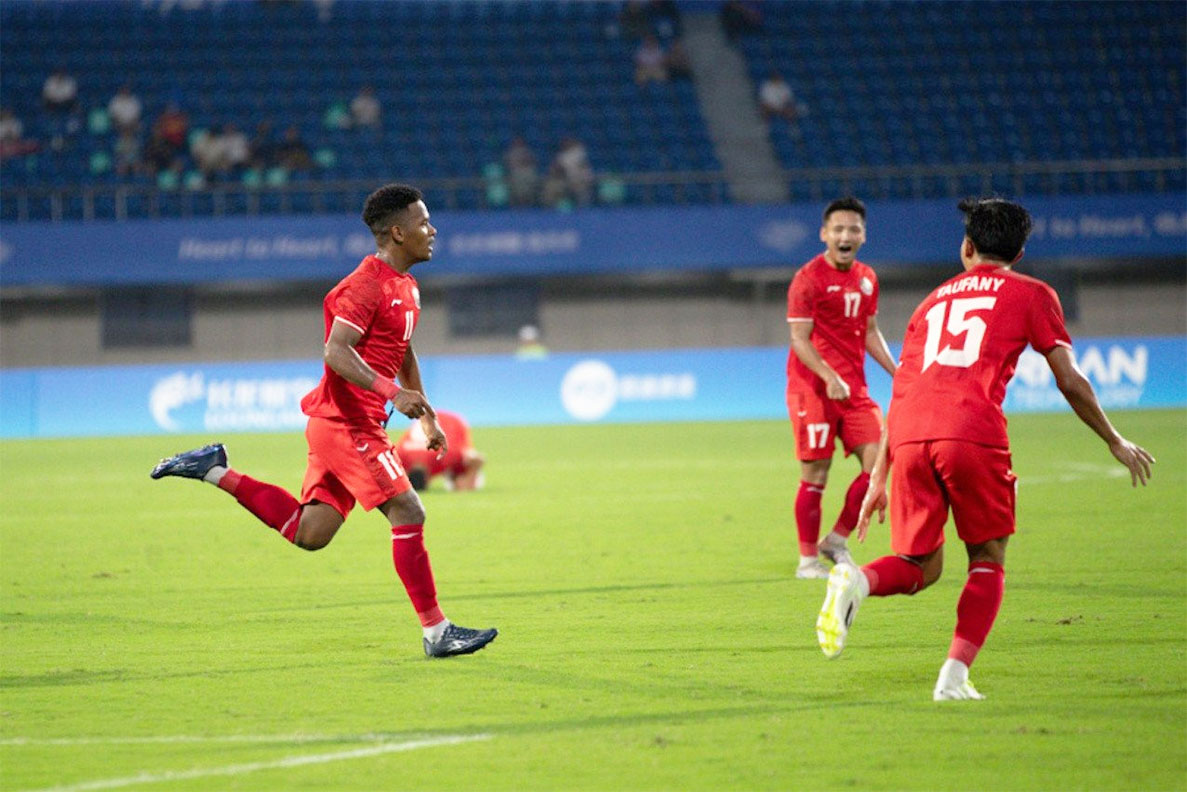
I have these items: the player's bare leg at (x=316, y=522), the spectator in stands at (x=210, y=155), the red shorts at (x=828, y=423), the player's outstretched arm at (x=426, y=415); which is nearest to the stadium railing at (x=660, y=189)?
the spectator in stands at (x=210, y=155)

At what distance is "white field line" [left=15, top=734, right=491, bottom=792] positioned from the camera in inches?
188

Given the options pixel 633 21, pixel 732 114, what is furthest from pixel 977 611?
pixel 633 21

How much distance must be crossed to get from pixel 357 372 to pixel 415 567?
0.90 m

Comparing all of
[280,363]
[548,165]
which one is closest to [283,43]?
[548,165]

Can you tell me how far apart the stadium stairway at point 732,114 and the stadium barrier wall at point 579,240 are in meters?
1.32

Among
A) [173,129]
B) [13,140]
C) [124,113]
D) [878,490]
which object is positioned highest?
[124,113]

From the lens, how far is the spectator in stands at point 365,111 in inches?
1268

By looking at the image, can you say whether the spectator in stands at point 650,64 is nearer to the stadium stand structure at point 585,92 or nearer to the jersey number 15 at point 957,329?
the stadium stand structure at point 585,92

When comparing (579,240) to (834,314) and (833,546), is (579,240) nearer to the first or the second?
(834,314)

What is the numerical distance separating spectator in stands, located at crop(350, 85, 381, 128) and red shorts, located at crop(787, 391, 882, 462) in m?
23.7

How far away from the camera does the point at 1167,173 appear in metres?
31.7

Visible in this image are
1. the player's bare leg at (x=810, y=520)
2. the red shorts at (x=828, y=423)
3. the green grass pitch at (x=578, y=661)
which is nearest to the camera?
the green grass pitch at (x=578, y=661)

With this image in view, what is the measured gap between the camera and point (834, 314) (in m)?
9.91

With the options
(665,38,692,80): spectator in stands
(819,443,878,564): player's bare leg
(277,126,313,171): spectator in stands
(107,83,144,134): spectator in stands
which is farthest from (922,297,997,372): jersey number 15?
(665,38,692,80): spectator in stands
